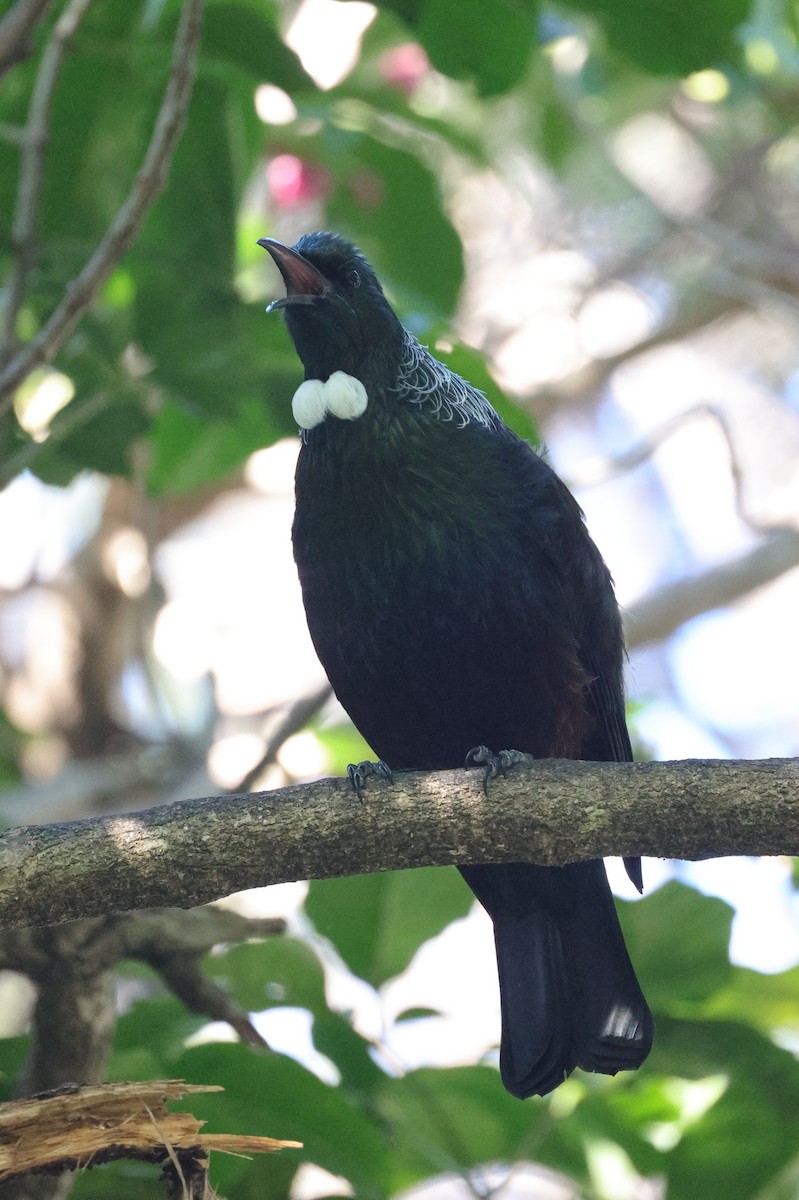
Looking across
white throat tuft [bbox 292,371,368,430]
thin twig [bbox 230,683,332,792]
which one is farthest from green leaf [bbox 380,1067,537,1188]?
white throat tuft [bbox 292,371,368,430]

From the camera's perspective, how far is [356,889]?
294 cm

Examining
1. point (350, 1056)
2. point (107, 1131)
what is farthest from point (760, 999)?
point (107, 1131)

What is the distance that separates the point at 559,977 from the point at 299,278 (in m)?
1.70

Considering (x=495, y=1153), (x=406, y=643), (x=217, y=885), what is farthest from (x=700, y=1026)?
(x=217, y=885)

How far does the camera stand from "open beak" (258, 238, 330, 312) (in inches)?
126

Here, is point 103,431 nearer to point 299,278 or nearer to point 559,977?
point 299,278

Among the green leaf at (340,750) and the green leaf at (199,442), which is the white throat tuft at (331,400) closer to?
the green leaf at (199,442)

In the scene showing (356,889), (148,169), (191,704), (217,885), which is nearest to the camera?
(217,885)

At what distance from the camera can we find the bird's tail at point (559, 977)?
113 inches

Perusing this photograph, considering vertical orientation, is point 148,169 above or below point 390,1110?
above

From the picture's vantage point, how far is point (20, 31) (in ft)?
8.71

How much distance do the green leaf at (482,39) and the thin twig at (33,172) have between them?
74cm

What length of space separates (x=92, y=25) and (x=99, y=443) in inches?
36.9

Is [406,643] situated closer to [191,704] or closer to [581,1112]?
[581,1112]
